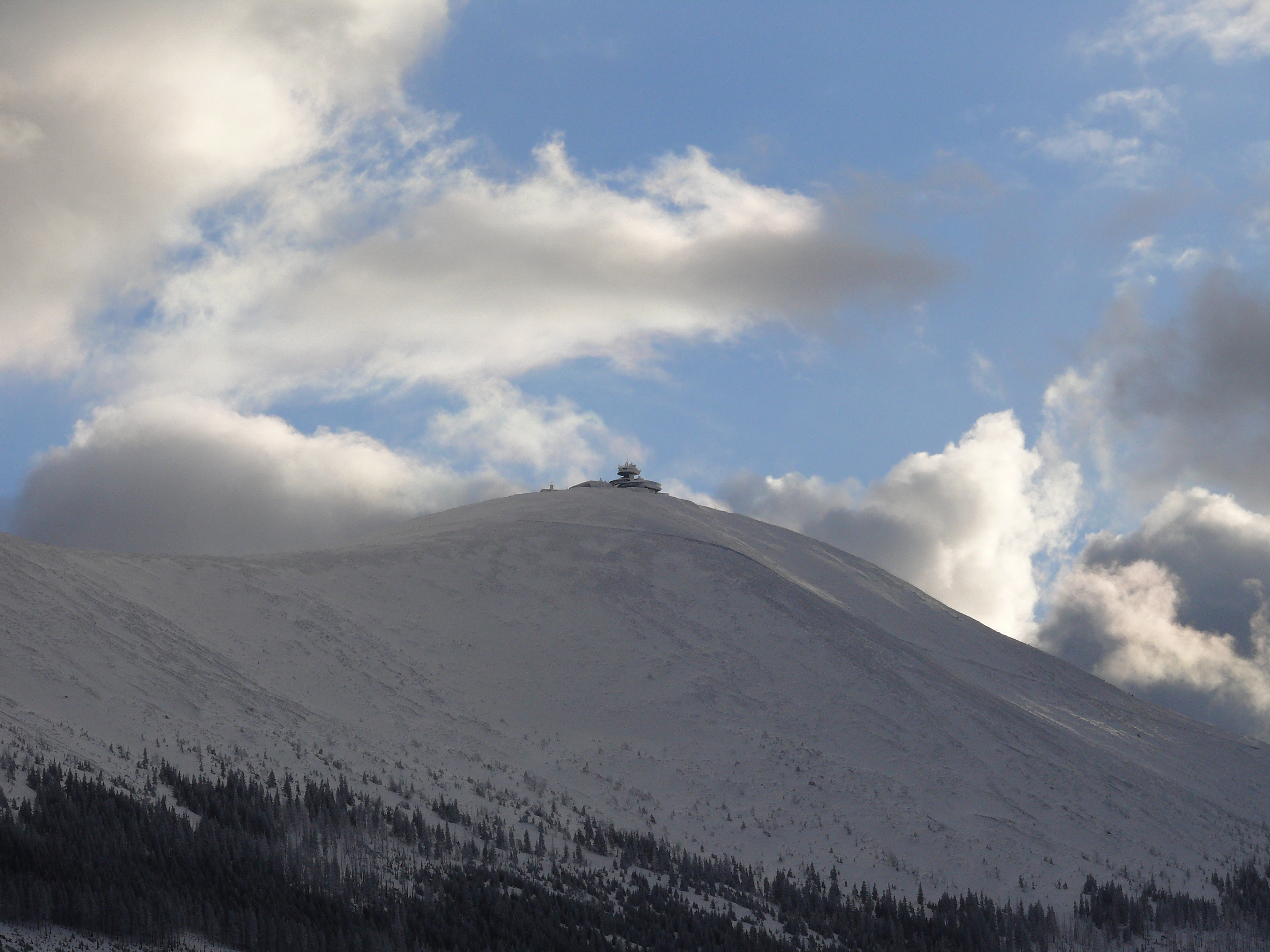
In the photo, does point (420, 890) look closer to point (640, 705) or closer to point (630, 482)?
point (640, 705)

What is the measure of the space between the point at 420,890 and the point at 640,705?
747 inches

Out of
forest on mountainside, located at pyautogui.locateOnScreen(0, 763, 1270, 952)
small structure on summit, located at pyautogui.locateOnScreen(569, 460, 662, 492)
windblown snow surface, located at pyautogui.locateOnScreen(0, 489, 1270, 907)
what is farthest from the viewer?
small structure on summit, located at pyautogui.locateOnScreen(569, 460, 662, 492)

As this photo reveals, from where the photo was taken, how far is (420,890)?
29.5 meters

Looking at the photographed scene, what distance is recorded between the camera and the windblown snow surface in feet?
123

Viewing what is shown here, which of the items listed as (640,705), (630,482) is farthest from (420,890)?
(630,482)

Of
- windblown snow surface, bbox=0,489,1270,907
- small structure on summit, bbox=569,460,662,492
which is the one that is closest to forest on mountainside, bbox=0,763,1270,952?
windblown snow surface, bbox=0,489,1270,907

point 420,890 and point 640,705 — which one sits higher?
point 640,705

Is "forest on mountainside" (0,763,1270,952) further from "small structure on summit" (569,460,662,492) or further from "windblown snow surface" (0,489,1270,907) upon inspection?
"small structure on summit" (569,460,662,492)

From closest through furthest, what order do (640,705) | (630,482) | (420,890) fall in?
1. (420,890)
2. (640,705)
3. (630,482)

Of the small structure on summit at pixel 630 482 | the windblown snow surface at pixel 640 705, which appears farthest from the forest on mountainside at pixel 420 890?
the small structure on summit at pixel 630 482

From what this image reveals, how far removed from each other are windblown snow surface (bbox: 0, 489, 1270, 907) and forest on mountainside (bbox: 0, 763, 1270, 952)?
74.1 inches

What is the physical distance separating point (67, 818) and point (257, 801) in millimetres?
5235

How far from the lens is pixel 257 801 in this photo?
30.9 meters

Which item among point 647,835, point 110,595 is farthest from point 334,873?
point 110,595
